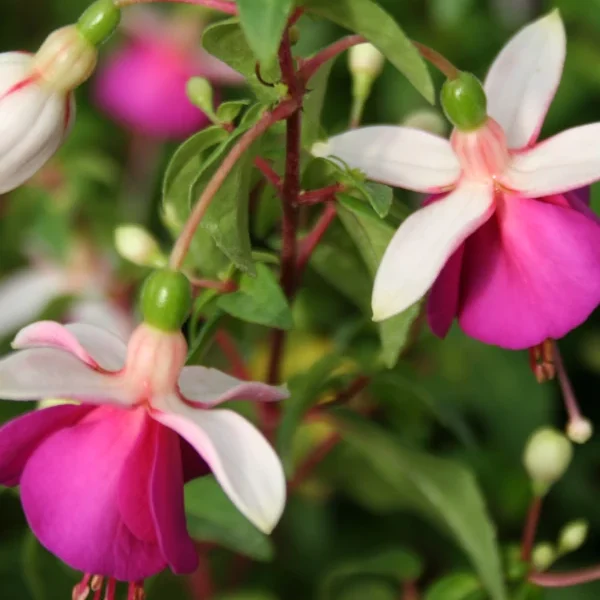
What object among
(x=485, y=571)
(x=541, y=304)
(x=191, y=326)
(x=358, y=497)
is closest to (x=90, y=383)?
(x=191, y=326)

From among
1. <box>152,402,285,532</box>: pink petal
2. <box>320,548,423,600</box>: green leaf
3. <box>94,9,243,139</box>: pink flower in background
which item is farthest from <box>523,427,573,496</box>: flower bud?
<box>94,9,243,139</box>: pink flower in background

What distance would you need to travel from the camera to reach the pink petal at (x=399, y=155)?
0.67 metres

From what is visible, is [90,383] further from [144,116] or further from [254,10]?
[144,116]

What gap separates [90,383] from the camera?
0.59m

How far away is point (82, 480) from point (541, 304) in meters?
0.29

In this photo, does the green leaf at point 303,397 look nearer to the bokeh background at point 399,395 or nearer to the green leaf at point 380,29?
the bokeh background at point 399,395

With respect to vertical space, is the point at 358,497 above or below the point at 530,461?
below

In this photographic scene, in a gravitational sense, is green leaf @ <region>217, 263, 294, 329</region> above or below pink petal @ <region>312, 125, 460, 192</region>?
below

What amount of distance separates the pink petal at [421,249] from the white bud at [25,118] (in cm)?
23

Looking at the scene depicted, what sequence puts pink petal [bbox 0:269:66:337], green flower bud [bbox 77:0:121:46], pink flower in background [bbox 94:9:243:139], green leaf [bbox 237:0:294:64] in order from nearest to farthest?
green leaf [bbox 237:0:294:64] < green flower bud [bbox 77:0:121:46] < pink petal [bbox 0:269:66:337] < pink flower in background [bbox 94:9:243:139]

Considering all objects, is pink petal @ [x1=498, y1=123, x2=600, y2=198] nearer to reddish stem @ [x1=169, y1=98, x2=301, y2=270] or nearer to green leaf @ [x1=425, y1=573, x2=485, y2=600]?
reddish stem @ [x1=169, y1=98, x2=301, y2=270]

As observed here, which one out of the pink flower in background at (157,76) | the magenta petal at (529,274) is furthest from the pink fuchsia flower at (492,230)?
the pink flower in background at (157,76)

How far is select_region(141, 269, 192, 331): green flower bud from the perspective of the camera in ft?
2.02

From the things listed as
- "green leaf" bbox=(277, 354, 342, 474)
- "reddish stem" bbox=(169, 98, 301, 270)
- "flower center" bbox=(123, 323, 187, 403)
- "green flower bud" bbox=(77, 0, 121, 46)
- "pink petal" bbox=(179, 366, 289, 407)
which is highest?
"green flower bud" bbox=(77, 0, 121, 46)
